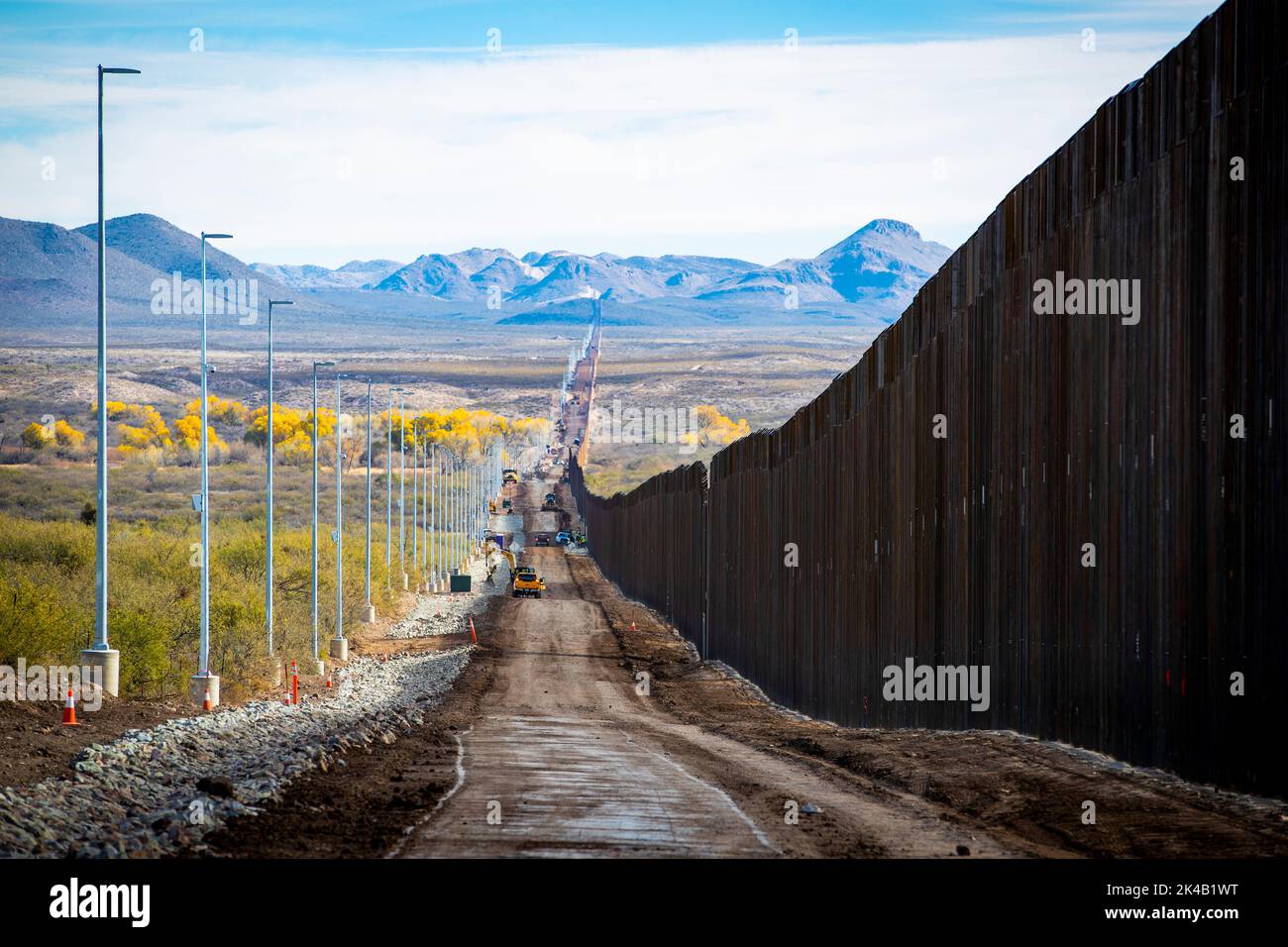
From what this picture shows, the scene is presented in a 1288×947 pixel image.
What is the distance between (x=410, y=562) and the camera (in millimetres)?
84188

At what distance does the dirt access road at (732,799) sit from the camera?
10906 mm

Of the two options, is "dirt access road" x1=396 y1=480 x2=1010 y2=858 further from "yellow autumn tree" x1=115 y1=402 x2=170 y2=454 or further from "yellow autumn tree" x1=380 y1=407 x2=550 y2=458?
"yellow autumn tree" x1=380 y1=407 x2=550 y2=458

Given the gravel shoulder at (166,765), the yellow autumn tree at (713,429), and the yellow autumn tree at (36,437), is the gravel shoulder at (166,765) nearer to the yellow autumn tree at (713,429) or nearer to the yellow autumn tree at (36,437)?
the yellow autumn tree at (36,437)

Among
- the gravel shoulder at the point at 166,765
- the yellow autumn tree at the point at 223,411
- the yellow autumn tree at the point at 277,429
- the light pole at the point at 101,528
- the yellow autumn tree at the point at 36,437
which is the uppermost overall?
the yellow autumn tree at the point at 223,411

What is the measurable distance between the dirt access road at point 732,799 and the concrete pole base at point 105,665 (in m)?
4.44

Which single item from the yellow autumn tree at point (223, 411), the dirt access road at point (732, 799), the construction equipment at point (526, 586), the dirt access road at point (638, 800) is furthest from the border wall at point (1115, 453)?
the yellow autumn tree at point (223, 411)

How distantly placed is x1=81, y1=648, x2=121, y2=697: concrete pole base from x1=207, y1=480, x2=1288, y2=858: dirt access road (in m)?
4.44

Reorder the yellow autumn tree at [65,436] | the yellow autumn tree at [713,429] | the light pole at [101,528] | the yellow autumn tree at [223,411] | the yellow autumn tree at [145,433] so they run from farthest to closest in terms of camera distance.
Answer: the yellow autumn tree at [713,429]
the yellow autumn tree at [223,411]
the yellow autumn tree at [145,433]
the yellow autumn tree at [65,436]
the light pole at [101,528]

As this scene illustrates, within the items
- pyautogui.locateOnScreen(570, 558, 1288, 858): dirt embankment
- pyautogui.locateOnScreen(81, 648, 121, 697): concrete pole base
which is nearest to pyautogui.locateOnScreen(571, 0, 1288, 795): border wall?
pyautogui.locateOnScreen(570, 558, 1288, 858): dirt embankment

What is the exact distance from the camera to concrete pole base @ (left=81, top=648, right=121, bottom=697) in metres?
22.0

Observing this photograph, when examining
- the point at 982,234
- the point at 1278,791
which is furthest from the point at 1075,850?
the point at 982,234

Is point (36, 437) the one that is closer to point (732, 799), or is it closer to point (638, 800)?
point (638, 800)

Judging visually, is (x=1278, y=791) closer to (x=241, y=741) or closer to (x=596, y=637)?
(x=241, y=741)

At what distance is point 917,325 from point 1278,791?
11.7 m
